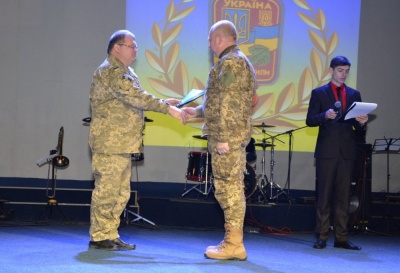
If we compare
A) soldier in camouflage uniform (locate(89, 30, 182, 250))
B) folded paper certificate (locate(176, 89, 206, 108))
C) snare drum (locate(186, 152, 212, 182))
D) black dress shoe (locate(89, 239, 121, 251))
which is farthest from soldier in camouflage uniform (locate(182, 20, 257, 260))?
snare drum (locate(186, 152, 212, 182))

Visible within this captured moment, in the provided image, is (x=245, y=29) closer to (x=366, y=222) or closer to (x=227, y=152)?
(x=366, y=222)

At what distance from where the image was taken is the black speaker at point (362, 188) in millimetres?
7117

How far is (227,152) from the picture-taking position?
449 cm

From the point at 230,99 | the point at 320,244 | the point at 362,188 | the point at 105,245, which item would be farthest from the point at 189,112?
the point at 362,188

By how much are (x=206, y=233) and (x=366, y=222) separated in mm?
2012

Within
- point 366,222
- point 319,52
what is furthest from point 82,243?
point 319,52

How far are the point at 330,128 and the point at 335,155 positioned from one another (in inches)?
10.3

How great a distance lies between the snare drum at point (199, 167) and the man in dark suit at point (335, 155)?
2.46 metres

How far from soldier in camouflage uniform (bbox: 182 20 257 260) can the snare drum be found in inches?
128

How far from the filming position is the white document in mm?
4992

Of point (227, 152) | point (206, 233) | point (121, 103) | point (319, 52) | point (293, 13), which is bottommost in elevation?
point (206, 233)

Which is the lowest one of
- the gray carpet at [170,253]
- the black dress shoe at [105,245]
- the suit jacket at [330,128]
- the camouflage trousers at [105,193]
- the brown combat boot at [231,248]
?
the gray carpet at [170,253]

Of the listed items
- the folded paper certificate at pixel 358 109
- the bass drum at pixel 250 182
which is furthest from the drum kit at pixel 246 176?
the folded paper certificate at pixel 358 109

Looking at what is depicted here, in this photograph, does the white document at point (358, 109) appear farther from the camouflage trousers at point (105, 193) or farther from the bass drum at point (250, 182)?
the bass drum at point (250, 182)
